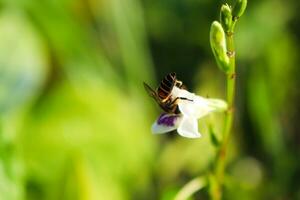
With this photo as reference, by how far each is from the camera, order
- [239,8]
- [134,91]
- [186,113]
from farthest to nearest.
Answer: [134,91], [186,113], [239,8]

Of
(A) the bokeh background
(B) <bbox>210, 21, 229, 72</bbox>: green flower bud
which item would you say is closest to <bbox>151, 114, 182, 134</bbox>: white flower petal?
(B) <bbox>210, 21, 229, 72</bbox>: green flower bud

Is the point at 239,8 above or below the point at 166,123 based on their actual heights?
above

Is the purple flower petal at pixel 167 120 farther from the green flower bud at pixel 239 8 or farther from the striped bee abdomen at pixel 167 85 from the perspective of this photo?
the green flower bud at pixel 239 8

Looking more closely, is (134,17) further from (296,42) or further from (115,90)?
(296,42)

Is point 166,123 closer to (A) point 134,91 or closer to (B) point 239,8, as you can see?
(B) point 239,8

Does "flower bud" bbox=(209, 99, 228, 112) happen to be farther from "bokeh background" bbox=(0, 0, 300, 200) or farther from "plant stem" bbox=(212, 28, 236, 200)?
"bokeh background" bbox=(0, 0, 300, 200)

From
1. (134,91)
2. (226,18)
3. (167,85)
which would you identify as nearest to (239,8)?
(226,18)

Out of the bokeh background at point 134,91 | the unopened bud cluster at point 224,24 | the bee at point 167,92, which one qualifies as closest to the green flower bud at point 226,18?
the unopened bud cluster at point 224,24
